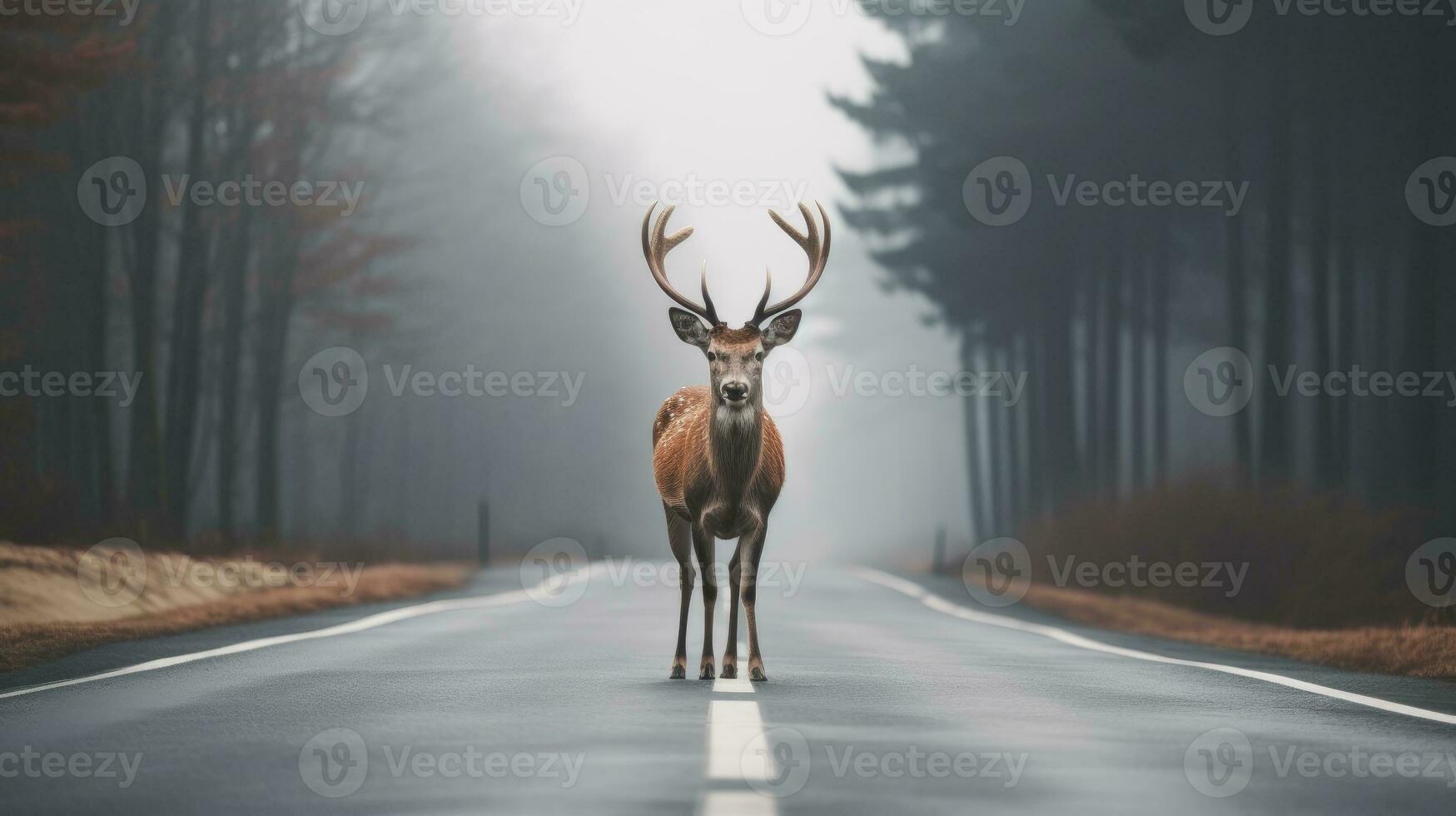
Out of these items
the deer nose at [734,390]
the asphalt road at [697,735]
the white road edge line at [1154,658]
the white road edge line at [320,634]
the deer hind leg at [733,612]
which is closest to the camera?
the asphalt road at [697,735]

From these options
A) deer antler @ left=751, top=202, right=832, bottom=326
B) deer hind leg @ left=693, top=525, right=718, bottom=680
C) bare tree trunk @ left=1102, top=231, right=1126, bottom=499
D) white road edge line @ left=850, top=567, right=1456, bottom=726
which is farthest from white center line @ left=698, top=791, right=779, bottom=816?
bare tree trunk @ left=1102, top=231, right=1126, bottom=499

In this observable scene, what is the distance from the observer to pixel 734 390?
424 inches

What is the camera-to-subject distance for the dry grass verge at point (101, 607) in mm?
14414

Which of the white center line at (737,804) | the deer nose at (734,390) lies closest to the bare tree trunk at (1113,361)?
the deer nose at (734,390)

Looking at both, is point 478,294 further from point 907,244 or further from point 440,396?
point 907,244

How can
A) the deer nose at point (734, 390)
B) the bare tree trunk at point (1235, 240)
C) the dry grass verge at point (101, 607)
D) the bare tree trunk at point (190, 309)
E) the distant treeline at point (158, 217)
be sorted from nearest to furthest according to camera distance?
the deer nose at point (734, 390) → the dry grass verge at point (101, 607) → the distant treeline at point (158, 217) → the bare tree trunk at point (190, 309) → the bare tree trunk at point (1235, 240)

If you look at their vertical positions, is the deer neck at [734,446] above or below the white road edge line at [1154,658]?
above

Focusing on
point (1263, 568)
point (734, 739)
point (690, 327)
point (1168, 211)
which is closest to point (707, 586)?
point (690, 327)

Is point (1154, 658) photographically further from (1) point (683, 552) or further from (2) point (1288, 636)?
(1) point (683, 552)

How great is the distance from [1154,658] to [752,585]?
4.82 metres

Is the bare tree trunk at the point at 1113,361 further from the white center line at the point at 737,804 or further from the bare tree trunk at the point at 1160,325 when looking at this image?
the white center line at the point at 737,804

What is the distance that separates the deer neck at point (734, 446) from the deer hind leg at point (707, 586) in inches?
13.1

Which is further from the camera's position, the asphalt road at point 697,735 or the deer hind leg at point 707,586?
the deer hind leg at point 707,586

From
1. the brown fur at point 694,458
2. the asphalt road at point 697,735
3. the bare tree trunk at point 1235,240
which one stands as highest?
the bare tree trunk at point 1235,240
